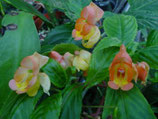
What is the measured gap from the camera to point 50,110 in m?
0.48

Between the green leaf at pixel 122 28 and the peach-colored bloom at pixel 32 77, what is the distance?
0.20 metres

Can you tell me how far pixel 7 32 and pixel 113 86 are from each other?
0.35m

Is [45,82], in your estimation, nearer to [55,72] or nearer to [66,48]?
[55,72]

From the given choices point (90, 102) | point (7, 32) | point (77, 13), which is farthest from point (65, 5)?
point (90, 102)

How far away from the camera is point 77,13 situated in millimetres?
756

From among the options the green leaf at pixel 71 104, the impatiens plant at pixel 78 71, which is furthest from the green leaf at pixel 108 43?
the green leaf at pixel 71 104

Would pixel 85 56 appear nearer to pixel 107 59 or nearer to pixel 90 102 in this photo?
pixel 107 59

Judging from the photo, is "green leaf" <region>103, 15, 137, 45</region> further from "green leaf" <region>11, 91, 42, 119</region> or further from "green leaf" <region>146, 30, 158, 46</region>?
"green leaf" <region>11, 91, 42, 119</region>

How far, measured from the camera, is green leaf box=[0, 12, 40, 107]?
0.61 m

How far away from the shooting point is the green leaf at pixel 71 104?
19.8 inches

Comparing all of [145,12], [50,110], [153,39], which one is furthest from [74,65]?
[145,12]

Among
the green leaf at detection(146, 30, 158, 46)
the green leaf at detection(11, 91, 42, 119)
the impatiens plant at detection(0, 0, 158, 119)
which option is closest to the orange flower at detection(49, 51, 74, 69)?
the impatiens plant at detection(0, 0, 158, 119)

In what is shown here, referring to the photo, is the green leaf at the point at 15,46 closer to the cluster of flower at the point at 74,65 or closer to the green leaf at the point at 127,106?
the cluster of flower at the point at 74,65

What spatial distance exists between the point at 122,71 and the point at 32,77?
199 millimetres
